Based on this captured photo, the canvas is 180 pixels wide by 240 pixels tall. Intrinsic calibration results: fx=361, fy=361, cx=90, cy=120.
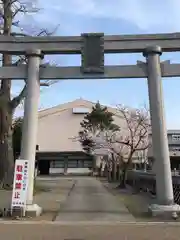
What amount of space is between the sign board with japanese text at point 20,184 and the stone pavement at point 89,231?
1.17 meters

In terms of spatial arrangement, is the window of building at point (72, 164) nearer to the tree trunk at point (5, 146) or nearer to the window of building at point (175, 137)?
the window of building at point (175, 137)

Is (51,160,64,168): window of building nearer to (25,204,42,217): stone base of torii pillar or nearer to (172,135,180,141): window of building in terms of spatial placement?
(172,135,180,141): window of building

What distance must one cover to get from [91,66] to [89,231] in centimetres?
547

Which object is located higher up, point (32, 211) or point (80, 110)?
point (80, 110)

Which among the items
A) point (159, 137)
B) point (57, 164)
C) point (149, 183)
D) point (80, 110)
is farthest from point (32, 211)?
point (80, 110)

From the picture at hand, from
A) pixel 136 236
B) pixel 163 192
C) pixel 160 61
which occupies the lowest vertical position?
pixel 136 236

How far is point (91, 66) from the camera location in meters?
11.9

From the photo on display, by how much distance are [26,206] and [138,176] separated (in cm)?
1464

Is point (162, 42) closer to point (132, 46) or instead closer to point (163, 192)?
point (132, 46)

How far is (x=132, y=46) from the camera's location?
12.2 m

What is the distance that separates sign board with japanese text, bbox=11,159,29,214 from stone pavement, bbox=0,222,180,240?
3.85 ft

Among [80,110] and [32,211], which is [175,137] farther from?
[32,211]

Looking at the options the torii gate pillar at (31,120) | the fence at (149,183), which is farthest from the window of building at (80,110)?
the torii gate pillar at (31,120)

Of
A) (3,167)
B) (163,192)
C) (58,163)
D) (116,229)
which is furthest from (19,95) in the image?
(58,163)
